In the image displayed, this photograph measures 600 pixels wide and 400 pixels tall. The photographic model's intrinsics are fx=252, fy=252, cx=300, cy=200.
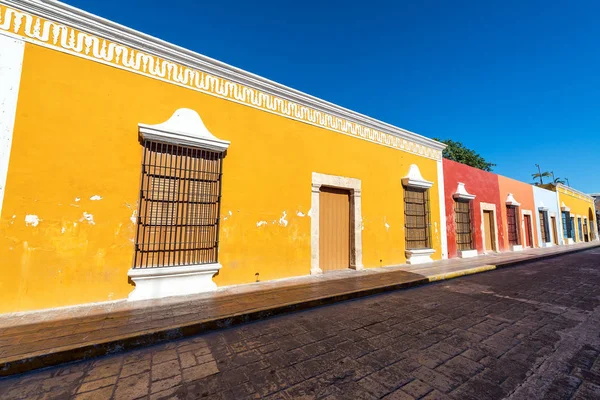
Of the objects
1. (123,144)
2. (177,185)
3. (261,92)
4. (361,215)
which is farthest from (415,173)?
(123,144)

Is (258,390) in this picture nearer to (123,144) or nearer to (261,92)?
(123,144)

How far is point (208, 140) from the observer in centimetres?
452

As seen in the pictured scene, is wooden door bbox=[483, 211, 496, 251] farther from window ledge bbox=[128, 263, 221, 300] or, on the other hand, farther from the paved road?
window ledge bbox=[128, 263, 221, 300]

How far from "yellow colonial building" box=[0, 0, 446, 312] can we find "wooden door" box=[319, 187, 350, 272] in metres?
0.04

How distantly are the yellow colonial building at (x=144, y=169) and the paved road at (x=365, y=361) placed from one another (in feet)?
5.76

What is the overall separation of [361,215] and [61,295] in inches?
237

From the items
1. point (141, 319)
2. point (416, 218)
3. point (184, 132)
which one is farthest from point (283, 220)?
point (416, 218)

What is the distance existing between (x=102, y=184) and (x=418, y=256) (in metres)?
7.96

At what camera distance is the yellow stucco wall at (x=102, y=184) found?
3.32 m

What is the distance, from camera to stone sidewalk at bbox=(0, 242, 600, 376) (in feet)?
7.57

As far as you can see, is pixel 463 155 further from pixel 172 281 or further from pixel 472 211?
pixel 172 281

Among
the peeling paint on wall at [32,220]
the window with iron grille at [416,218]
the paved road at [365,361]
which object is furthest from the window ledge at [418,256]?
the peeling paint on wall at [32,220]

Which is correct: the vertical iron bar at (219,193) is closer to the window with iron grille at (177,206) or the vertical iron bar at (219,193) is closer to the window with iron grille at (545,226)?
the window with iron grille at (177,206)

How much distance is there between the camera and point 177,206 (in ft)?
14.2
